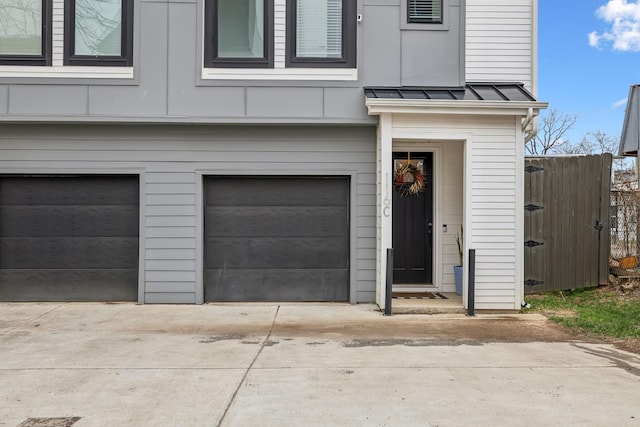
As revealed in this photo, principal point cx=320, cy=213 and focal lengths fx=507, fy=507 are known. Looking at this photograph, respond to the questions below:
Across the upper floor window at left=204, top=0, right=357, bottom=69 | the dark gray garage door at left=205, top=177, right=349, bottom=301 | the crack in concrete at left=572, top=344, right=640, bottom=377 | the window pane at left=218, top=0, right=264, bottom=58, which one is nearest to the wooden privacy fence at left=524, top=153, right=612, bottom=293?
the crack in concrete at left=572, top=344, right=640, bottom=377

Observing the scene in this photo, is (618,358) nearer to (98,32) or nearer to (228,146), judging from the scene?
(228,146)

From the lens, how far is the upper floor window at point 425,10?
25.8 ft

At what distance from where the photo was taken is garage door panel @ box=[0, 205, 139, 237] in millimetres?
7973

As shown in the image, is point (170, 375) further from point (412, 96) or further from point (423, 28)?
point (423, 28)

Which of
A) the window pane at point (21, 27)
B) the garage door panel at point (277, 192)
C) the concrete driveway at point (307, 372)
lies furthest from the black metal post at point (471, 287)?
the window pane at point (21, 27)

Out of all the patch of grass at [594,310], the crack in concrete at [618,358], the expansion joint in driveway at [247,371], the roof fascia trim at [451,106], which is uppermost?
the roof fascia trim at [451,106]

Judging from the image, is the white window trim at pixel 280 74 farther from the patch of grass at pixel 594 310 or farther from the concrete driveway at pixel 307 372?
the patch of grass at pixel 594 310

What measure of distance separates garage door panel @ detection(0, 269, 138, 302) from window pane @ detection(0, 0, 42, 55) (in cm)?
342

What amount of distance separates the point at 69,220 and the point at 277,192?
330 centimetres

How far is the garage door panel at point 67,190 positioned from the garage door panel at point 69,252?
587 millimetres

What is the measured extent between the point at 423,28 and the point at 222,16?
10.2ft

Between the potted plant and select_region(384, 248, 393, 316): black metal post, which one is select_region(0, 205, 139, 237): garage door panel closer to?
select_region(384, 248, 393, 316): black metal post

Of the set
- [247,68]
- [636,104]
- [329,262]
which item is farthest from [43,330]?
[636,104]

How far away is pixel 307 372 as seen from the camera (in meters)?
4.61
